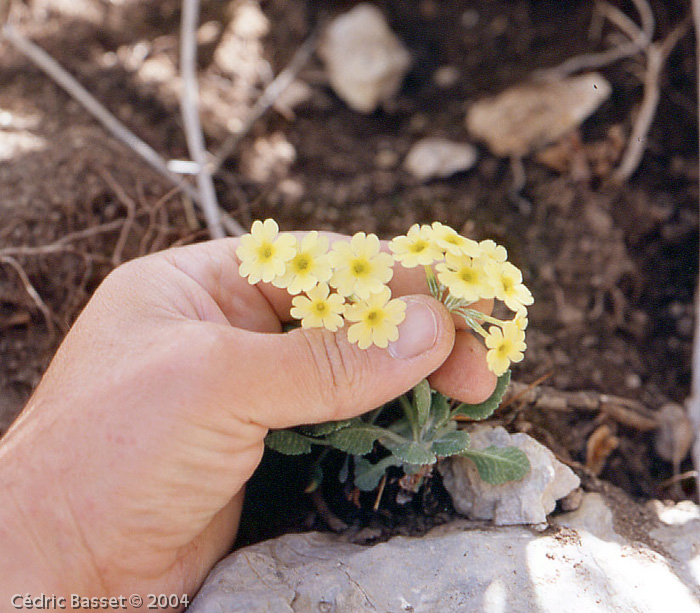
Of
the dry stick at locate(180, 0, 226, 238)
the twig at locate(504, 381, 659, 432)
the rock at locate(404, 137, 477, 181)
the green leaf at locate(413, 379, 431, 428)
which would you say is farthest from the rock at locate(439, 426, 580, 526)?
the rock at locate(404, 137, 477, 181)

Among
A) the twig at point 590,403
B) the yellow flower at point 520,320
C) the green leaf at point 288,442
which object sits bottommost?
the twig at point 590,403

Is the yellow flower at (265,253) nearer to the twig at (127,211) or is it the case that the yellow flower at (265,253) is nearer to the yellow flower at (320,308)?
the yellow flower at (320,308)

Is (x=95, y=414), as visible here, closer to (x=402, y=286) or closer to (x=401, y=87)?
(x=402, y=286)

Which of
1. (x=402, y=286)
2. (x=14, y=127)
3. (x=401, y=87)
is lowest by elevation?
(x=402, y=286)

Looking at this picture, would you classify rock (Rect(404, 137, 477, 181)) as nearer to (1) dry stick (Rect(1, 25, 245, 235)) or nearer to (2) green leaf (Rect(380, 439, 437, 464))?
(1) dry stick (Rect(1, 25, 245, 235))

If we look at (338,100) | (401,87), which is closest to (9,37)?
(338,100)

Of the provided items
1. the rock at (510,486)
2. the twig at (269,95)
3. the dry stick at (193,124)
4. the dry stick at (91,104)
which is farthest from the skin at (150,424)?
the twig at (269,95)
